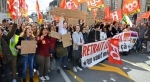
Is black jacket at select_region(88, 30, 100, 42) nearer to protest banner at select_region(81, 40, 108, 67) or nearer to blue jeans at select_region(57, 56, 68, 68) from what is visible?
protest banner at select_region(81, 40, 108, 67)

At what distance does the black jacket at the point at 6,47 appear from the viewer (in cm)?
584

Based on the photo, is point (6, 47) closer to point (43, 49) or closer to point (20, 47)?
point (20, 47)

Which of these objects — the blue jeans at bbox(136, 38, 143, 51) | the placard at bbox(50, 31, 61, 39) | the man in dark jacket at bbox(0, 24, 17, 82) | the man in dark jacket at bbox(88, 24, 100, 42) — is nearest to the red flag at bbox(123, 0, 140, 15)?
the blue jeans at bbox(136, 38, 143, 51)

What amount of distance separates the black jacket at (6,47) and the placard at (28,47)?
0.38 meters

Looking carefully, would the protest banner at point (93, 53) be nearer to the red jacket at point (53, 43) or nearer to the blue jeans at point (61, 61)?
the blue jeans at point (61, 61)

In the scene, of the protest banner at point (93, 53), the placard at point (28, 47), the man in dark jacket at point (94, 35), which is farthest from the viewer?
the man in dark jacket at point (94, 35)

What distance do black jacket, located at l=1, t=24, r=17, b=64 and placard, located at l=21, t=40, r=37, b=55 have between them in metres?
0.38

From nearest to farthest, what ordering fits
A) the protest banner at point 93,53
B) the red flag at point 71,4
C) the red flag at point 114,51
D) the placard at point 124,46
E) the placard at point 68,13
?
the placard at point 68,13, the red flag at point 114,51, the protest banner at point 93,53, the placard at point 124,46, the red flag at point 71,4

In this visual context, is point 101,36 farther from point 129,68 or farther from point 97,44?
point 129,68

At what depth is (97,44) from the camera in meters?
9.20

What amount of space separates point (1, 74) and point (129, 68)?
15.5 ft

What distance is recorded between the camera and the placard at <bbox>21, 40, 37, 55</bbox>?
6214 mm

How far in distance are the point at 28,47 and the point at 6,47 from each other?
658 millimetres

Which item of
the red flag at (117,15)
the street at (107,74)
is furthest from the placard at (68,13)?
the red flag at (117,15)
